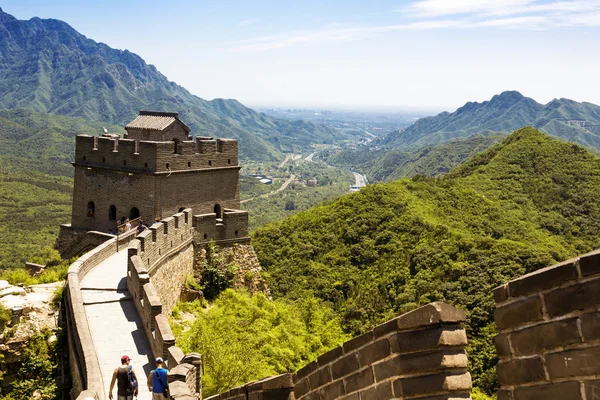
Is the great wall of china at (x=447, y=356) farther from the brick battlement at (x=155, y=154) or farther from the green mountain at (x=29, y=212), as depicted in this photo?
the green mountain at (x=29, y=212)

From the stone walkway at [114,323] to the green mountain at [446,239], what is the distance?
9343mm

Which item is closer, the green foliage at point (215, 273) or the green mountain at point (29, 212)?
the green foliage at point (215, 273)

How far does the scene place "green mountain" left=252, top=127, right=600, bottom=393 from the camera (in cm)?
3506

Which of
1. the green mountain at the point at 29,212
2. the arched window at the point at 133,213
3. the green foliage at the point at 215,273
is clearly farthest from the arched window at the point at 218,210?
the green mountain at the point at 29,212

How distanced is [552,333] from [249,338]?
45.9 ft

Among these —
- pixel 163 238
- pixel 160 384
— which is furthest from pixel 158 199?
pixel 160 384

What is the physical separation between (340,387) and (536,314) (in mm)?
1718

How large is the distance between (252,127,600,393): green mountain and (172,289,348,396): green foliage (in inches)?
151

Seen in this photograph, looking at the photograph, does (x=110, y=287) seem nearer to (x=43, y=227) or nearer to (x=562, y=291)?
(x=562, y=291)

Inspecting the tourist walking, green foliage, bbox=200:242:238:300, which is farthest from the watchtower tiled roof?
the tourist walking

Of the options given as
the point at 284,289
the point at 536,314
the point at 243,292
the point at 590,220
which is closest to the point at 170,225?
the point at 243,292

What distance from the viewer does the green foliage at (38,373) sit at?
40.6ft

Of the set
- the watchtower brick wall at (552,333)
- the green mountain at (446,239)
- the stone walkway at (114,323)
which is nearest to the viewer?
the watchtower brick wall at (552,333)

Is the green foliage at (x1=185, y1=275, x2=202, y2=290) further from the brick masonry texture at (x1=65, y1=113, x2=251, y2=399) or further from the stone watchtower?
the stone watchtower
